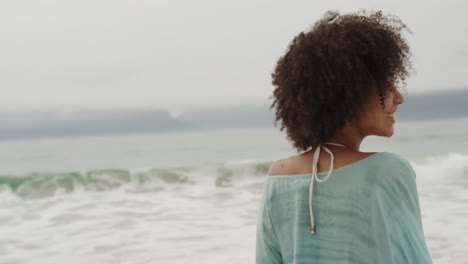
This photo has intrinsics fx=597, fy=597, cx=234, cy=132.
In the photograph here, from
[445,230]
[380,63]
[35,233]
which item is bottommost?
[445,230]

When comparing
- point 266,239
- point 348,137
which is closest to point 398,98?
point 348,137

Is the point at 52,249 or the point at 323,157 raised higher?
the point at 323,157

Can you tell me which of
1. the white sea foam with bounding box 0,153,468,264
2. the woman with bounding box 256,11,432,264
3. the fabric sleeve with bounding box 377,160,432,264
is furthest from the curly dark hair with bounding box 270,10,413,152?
the white sea foam with bounding box 0,153,468,264

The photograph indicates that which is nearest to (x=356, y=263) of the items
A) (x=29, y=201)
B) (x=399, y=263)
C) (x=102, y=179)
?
(x=399, y=263)

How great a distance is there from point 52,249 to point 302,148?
3347mm

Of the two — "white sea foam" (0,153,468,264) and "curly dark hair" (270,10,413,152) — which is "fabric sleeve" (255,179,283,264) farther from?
"white sea foam" (0,153,468,264)

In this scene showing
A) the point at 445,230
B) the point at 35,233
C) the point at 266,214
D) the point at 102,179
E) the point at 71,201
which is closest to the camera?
the point at 266,214

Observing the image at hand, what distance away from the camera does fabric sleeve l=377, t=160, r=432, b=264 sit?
0.95 metres

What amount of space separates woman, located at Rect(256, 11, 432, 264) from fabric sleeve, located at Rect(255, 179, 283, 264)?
0.7 inches

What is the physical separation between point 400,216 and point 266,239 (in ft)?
0.86

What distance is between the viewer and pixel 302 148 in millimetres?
1073

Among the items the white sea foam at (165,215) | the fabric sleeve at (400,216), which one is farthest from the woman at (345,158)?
the white sea foam at (165,215)

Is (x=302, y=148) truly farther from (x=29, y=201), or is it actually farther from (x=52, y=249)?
(x=29, y=201)

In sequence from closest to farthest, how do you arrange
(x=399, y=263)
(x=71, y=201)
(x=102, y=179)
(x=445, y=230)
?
(x=399, y=263), (x=445, y=230), (x=71, y=201), (x=102, y=179)
